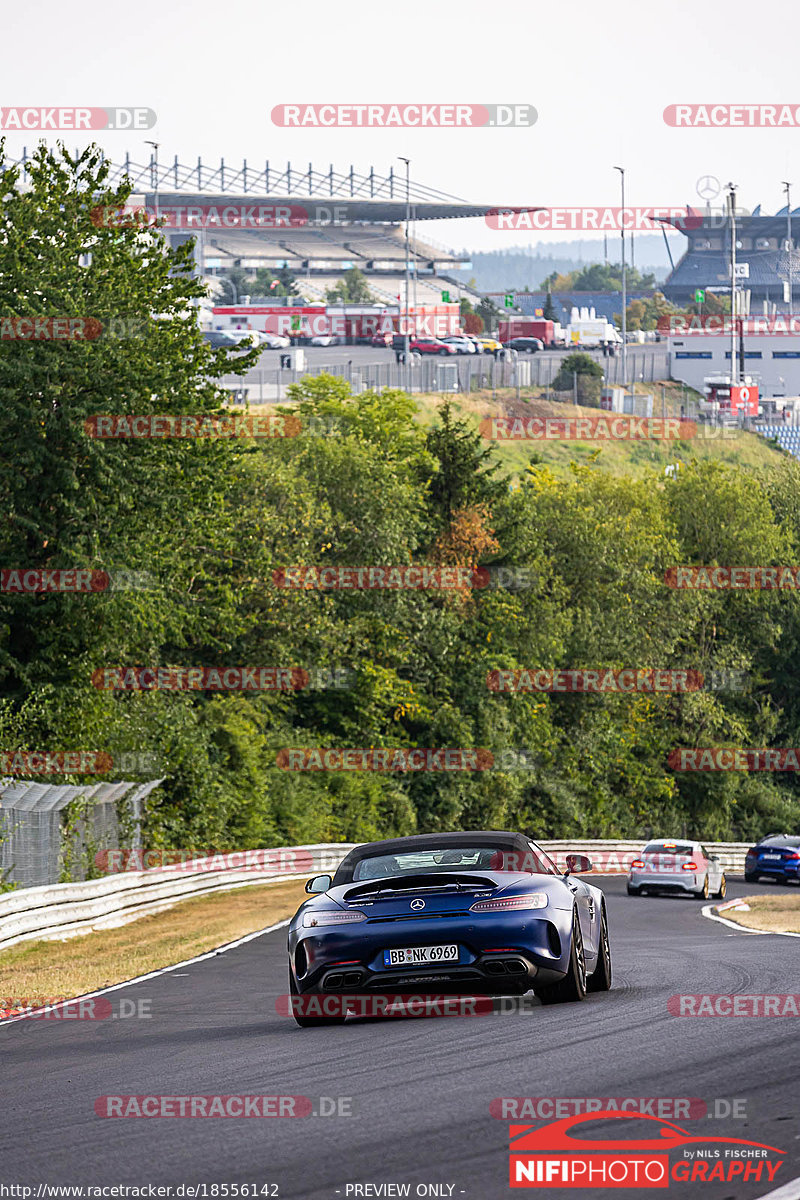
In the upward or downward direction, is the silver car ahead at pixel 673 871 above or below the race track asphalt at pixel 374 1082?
below

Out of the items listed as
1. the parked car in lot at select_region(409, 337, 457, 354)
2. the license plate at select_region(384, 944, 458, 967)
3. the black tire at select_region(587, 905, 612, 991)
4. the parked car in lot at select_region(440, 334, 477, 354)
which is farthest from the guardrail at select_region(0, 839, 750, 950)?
the parked car in lot at select_region(440, 334, 477, 354)

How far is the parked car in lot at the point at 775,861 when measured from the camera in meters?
39.4

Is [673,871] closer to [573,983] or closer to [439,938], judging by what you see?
[573,983]

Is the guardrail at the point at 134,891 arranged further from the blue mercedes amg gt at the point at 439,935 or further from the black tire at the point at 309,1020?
the blue mercedes amg gt at the point at 439,935

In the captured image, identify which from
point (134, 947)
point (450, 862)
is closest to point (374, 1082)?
point (450, 862)

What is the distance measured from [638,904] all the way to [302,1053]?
20966 millimetres

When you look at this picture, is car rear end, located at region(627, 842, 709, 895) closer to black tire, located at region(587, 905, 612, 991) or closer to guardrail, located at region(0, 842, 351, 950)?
guardrail, located at region(0, 842, 351, 950)

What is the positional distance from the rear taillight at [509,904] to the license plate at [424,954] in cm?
31

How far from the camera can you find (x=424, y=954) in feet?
34.0

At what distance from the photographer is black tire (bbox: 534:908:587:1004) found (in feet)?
36.0

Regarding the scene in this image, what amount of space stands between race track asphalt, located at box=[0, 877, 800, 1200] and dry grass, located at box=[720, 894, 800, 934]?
33.8 ft

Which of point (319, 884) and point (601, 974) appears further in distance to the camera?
point (601, 974)

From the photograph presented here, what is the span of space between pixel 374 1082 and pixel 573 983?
3.15 m

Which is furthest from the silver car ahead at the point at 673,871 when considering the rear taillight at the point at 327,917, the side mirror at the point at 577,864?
the rear taillight at the point at 327,917
